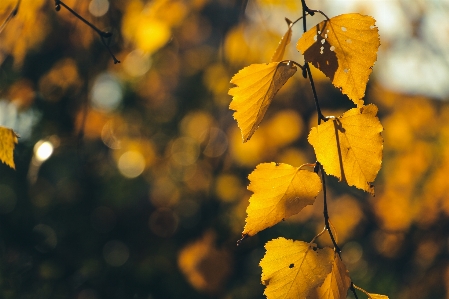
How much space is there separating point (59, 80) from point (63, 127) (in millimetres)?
259

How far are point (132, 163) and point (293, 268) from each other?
3.42 metres

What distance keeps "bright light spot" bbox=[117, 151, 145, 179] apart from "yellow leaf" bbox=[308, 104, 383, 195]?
9.84ft

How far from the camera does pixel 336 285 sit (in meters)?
0.50

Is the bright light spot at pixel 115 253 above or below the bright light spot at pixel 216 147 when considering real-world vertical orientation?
above

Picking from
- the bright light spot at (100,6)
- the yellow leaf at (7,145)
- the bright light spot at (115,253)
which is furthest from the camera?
the bright light spot at (115,253)

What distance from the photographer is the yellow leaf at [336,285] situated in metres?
0.50

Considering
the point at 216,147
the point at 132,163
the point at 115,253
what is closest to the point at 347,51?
the point at 115,253

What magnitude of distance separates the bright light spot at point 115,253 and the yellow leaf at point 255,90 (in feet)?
7.01

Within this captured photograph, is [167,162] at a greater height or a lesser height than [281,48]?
lesser

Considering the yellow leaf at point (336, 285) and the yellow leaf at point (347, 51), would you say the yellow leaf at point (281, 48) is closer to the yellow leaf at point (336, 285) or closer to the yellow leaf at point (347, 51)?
the yellow leaf at point (347, 51)

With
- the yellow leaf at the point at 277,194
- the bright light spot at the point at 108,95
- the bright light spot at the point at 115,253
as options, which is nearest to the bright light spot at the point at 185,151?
the bright light spot at the point at 108,95

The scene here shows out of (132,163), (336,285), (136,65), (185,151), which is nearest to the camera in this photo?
(336,285)

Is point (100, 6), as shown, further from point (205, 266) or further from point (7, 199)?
point (7, 199)

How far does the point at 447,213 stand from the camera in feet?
10.9
